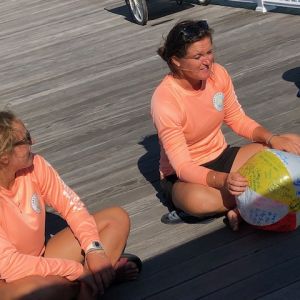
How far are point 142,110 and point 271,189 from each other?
3.10 meters

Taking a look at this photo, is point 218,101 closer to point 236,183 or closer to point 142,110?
point 236,183

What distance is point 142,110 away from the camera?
6621 millimetres

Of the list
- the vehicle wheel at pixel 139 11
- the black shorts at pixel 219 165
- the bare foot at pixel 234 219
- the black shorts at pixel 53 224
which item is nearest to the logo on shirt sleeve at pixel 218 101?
the black shorts at pixel 219 165

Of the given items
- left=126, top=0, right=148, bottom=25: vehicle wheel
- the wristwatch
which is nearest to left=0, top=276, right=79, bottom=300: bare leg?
the wristwatch

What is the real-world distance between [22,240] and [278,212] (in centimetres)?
129

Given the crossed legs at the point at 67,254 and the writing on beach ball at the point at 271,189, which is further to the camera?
the writing on beach ball at the point at 271,189

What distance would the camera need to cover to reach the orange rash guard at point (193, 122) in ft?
13.0

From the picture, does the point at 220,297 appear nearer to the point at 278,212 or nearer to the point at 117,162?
the point at 278,212

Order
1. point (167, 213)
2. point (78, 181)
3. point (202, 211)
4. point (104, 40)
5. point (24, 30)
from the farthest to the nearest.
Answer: point (24, 30), point (104, 40), point (78, 181), point (167, 213), point (202, 211)

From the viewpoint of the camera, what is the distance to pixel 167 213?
14.3 feet

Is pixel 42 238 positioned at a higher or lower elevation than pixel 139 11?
higher

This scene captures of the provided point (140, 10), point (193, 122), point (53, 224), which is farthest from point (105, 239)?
point (140, 10)

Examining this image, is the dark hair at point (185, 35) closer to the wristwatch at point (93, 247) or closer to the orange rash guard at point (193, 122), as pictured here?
the orange rash guard at point (193, 122)

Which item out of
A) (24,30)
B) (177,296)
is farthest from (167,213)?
(24,30)
